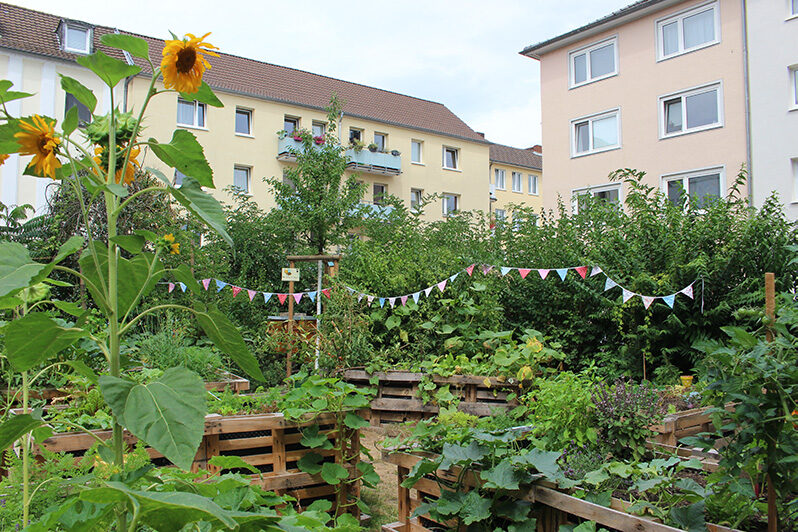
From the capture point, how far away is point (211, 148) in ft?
74.7

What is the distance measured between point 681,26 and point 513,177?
22.6 metres

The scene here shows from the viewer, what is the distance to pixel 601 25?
19.4 meters

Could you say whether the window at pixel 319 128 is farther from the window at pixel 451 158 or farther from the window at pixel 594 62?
the window at pixel 594 62

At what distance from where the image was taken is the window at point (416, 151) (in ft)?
98.7

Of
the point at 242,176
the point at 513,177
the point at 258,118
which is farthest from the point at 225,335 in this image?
the point at 513,177

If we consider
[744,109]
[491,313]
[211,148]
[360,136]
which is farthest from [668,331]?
[360,136]

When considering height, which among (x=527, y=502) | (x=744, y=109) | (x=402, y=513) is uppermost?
(x=744, y=109)

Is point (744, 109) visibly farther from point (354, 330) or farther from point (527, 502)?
point (527, 502)

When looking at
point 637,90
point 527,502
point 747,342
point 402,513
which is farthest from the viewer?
point 637,90

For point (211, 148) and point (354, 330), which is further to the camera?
point (211, 148)

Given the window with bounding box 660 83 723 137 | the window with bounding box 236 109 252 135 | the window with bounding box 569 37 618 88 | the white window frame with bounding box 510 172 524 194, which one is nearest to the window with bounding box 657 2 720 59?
the window with bounding box 660 83 723 137

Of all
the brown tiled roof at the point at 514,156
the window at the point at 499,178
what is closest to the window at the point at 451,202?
the brown tiled roof at the point at 514,156

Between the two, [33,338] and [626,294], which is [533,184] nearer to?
[626,294]

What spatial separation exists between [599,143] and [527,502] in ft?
60.1
